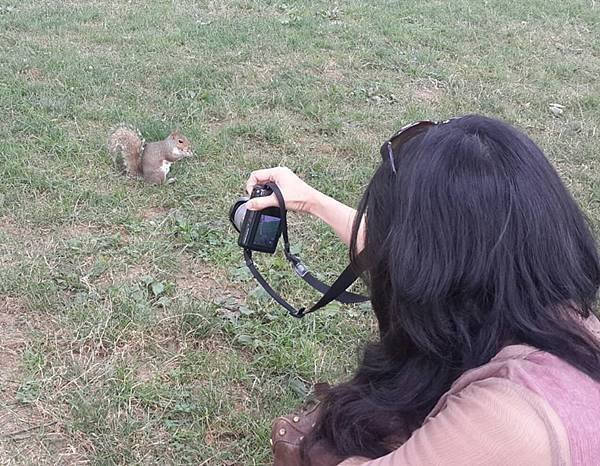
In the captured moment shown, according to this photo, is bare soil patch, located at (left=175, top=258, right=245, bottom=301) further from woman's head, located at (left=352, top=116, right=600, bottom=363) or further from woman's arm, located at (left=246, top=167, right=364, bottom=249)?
woman's head, located at (left=352, top=116, right=600, bottom=363)

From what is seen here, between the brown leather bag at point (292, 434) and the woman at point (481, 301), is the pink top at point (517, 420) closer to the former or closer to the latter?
the woman at point (481, 301)

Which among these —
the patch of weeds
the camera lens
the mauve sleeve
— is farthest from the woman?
the patch of weeds

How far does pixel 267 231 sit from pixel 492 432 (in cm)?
86

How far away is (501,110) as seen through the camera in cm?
405

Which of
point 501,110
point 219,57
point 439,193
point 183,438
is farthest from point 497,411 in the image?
point 219,57

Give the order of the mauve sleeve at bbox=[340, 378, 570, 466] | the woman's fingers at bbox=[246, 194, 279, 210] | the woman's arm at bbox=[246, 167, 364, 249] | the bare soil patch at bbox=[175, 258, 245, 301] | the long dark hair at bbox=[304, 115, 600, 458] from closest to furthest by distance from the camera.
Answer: the mauve sleeve at bbox=[340, 378, 570, 466] → the long dark hair at bbox=[304, 115, 600, 458] → the woman's fingers at bbox=[246, 194, 279, 210] → the woman's arm at bbox=[246, 167, 364, 249] → the bare soil patch at bbox=[175, 258, 245, 301]

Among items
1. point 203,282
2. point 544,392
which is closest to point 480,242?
point 544,392

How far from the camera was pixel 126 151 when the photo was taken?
3043 millimetres

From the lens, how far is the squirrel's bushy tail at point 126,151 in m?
3.04

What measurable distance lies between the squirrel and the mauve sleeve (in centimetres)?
230

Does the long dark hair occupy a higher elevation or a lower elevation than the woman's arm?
higher

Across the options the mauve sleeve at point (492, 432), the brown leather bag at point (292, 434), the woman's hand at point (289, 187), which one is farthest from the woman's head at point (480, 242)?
the woman's hand at point (289, 187)

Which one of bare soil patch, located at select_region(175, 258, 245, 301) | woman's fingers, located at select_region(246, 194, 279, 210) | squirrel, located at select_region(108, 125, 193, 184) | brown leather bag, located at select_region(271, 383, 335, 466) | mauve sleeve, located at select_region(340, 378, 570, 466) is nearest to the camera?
mauve sleeve, located at select_region(340, 378, 570, 466)

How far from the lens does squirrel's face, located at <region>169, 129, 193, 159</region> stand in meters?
3.09
